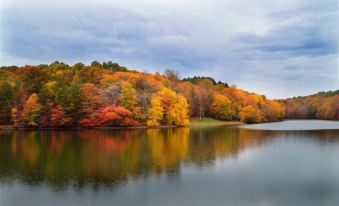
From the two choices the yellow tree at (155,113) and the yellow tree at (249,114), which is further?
the yellow tree at (249,114)

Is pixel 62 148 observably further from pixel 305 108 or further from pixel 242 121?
pixel 305 108

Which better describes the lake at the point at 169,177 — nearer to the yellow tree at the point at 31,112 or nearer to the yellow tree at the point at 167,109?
the yellow tree at the point at 31,112

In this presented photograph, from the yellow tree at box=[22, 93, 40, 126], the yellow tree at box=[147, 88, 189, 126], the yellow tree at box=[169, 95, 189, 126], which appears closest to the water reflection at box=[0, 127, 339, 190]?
the yellow tree at box=[22, 93, 40, 126]

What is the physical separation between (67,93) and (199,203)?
6215 cm

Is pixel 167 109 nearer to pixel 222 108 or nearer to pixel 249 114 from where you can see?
pixel 222 108

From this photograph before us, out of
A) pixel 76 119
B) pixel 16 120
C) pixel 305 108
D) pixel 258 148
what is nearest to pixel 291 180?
pixel 258 148

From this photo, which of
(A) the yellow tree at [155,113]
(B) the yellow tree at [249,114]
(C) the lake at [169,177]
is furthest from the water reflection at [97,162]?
(B) the yellow tree at [249,114]

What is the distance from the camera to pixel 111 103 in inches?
2990

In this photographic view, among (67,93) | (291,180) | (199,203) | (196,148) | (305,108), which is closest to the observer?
(199,203)

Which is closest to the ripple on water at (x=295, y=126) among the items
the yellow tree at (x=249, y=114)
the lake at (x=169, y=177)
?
the yellow tree at (x=249, y=114)

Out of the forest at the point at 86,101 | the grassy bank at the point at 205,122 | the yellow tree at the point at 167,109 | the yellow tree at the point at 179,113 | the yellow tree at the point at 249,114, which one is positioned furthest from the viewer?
the yellow tree at the point at 249,114

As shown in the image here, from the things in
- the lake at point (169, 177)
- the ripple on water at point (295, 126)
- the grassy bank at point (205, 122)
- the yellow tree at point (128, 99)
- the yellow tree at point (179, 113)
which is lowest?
the lake at point (169, 177)

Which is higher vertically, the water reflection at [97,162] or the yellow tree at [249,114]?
the yellow tree at [249,114]

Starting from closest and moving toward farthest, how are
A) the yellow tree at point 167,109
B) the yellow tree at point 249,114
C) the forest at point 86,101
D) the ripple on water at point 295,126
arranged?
the ripple on water at point 295,126, the forest at point 86,101, the yellow tree at point 167,109, the yellow tree at point 249,114
